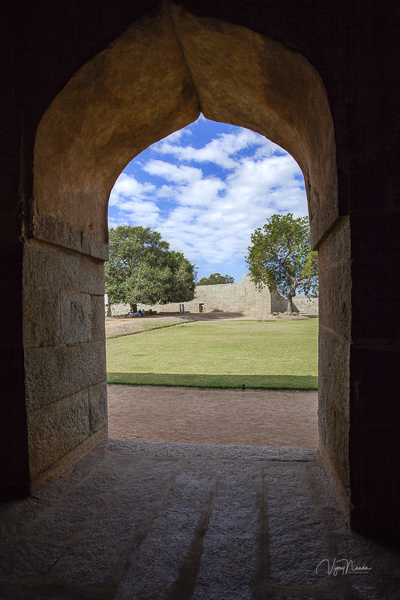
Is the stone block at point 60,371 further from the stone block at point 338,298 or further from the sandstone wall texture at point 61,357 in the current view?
the stone block at point 338,298

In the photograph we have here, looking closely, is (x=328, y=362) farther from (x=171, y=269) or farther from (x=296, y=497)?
(x=171, y=269)

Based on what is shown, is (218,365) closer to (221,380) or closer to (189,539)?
(221,380)

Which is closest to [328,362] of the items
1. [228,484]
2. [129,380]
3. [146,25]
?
[228,484]

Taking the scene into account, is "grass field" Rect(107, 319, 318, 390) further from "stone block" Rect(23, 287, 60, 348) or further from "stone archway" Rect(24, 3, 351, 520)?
"stone block" Rect(23, 287, 60, 348)

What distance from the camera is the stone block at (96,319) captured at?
243 centimetres

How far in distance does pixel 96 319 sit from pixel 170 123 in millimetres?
1556

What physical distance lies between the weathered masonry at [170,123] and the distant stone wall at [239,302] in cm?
2630

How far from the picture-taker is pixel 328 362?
187 centimetres

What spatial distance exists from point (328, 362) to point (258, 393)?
2.86m

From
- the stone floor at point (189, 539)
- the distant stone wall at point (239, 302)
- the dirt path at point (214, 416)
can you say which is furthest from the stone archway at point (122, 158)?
the distant stone wall at point (239, 302)

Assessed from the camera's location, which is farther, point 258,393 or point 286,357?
point 286,357

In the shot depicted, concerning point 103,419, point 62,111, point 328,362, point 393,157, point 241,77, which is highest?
point 241,77

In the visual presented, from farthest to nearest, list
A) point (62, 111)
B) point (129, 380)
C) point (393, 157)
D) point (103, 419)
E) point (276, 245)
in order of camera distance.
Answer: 1. point (276, 245)
2. point (129, 380)
3. point (103, 419)
4. point (62, 111)
5. point (393, 157)
